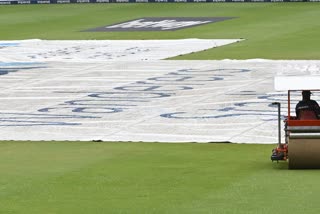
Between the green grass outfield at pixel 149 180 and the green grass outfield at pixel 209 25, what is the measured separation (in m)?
23.4

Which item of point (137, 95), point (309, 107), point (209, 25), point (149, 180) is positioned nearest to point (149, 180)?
point (149, 180)

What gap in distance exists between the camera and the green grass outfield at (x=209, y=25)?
55.2 m

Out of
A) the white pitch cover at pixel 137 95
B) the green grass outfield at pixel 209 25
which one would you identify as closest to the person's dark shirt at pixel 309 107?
the white pitch cover at pixel 137 95

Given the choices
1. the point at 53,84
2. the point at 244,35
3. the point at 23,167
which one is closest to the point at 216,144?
the point at 23,167

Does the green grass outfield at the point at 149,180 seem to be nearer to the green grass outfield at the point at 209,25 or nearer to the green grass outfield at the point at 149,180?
the green grass outfield at the point at 149,180

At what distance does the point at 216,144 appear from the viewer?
1142 inches

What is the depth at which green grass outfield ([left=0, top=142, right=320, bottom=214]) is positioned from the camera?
794 inches

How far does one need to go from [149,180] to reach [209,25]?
47.4 meters

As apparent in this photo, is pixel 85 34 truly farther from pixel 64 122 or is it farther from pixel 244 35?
pixel 64 122

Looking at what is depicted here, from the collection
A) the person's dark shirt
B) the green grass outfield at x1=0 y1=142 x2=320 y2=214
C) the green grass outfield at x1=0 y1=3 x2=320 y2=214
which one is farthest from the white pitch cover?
the person's dark shirt

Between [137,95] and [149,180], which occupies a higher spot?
[149,180]

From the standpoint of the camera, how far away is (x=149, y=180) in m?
23.2

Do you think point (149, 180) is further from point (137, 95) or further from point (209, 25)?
point (209, 25)

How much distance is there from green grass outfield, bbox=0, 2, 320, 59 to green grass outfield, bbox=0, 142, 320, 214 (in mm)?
23372
